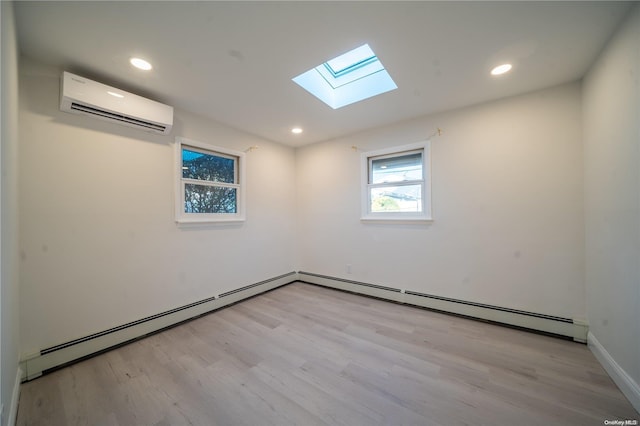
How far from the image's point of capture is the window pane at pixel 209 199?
9.72 feet

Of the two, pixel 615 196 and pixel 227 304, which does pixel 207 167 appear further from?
pixel 615 196

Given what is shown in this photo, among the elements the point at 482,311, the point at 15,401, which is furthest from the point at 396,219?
the point at 15,401

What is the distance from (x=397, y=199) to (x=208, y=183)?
2.65 meters

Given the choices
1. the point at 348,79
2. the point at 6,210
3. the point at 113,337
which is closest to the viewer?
the point at 6,210

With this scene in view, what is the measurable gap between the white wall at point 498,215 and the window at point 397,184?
12 cm

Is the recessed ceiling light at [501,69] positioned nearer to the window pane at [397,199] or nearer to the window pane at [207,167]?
the window pane at [397,199]

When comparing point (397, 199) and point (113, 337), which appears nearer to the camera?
point (113, 337)

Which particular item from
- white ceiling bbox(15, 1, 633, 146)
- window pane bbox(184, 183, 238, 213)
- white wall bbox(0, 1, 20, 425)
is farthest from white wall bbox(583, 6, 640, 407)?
window pane bbox(184, 183, 238, 213)

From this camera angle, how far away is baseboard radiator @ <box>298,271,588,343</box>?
7.64 feet

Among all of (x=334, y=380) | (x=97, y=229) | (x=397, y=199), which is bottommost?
(x=334, y=380)

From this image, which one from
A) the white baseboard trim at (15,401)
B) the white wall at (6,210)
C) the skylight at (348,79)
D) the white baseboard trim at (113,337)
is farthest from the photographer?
the skylight at (348,79)

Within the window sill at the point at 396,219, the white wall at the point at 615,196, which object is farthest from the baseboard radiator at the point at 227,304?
the window sill at the point at 396,219

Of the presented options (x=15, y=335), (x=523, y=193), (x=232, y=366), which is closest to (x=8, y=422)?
(x=15, y=335)

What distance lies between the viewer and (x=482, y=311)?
108 inches
